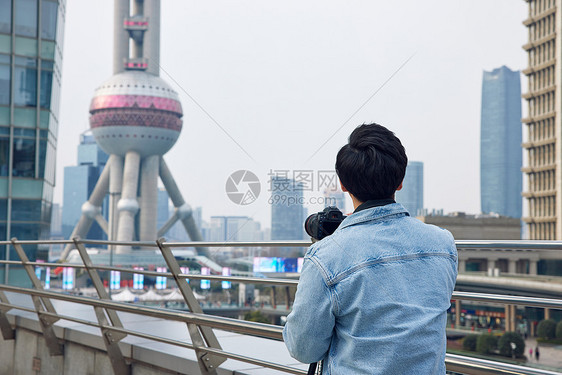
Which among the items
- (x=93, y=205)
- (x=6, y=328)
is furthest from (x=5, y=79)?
(x=93, y=205)

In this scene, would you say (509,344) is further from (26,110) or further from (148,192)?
(148,192)

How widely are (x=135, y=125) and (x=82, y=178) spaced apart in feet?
219

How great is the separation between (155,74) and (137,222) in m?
26.3

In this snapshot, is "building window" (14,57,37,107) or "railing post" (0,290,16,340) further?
"building window" (14,57,37,107)

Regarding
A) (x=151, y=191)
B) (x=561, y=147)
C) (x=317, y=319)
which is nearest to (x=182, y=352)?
(x=317, y=319)

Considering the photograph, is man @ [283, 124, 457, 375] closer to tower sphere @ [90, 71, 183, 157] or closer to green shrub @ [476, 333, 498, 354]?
green shrub @ [476, 333, 498, 354]

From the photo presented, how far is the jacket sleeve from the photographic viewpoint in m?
1.77

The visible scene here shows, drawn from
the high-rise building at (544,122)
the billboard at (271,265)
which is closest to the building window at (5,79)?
the billboard at (271,265)

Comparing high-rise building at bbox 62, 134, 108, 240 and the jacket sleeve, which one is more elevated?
high-rise building at bbox 62, 134, 108, 240

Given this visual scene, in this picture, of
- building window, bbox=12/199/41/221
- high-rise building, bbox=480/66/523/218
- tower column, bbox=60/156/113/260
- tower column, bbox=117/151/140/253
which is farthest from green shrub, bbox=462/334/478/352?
tower column, bbox=60/156/113/260

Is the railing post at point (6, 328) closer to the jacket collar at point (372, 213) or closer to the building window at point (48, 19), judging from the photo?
the jacket collar at point (372, 213)

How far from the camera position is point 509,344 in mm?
70188

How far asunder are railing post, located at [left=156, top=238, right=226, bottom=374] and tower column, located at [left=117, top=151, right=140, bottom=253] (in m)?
107

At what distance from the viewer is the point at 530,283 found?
61.5 meters
